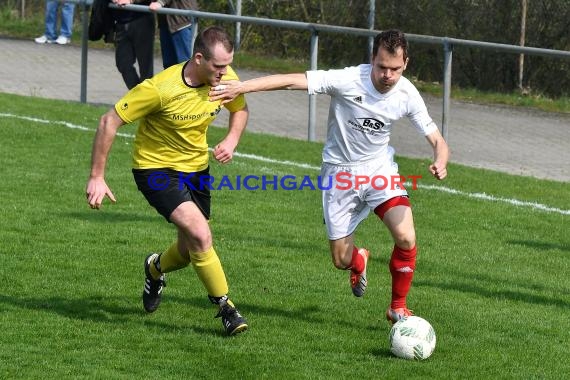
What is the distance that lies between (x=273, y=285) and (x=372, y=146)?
1367 millimetres

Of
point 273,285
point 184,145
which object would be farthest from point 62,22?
point 184,145

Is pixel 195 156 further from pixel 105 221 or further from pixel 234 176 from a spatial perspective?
pixel 234 176

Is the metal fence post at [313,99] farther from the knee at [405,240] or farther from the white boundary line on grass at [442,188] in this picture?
the knee at [405,240]

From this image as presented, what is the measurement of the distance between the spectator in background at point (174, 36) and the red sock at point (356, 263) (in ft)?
27.6

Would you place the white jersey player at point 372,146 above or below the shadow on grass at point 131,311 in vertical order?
above

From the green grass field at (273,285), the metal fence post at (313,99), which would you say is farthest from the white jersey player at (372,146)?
the metal fence post at (313,99)

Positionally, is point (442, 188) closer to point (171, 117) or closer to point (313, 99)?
point (313, 99)

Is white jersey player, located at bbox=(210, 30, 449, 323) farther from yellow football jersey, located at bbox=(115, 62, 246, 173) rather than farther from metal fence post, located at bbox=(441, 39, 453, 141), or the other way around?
metal fence post, located at bbox=(441, 39, 453, 141)

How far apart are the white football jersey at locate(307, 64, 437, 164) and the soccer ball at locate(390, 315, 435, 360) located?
4.16 feet

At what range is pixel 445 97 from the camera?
49.5 feet

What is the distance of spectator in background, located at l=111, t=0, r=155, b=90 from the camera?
1681 centimetres

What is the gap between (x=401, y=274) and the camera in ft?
26.7

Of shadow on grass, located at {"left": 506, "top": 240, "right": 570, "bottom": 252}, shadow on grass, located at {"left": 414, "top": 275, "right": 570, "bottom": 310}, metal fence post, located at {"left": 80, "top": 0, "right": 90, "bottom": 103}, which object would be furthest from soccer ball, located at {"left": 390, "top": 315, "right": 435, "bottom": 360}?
metal fence post, located at {"left": 80, "top": 0, "right": 90, "bottom": 103}

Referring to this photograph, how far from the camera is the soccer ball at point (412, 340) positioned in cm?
743
